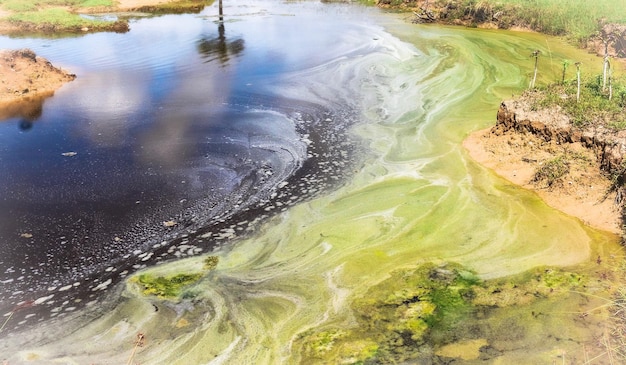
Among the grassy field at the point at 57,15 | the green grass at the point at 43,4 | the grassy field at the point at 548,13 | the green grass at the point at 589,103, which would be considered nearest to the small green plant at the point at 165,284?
the green grass at the point at 589,103

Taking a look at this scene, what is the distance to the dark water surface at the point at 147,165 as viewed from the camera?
16.7 ft

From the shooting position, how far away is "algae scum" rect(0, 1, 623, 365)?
3.89 m

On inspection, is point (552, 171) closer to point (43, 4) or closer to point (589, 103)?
point (589, 103)

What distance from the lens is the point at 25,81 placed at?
429 inches

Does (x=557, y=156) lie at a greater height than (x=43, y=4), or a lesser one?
lesser

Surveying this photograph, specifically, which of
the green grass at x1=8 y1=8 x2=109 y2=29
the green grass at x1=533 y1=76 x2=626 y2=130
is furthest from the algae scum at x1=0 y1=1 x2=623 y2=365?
the green grass at x1=8 y1=8 x2=109 y2=29

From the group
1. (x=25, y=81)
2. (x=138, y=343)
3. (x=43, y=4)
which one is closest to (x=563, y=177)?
(x=138, y=343)

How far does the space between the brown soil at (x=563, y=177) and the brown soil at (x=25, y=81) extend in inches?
338

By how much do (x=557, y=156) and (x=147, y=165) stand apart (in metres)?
5.70

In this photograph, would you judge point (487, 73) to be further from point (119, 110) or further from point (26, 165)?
point (26, 165)

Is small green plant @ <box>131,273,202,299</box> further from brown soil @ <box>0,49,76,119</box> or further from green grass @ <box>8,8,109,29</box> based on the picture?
green grass @ <box>8,8,109,29</box>

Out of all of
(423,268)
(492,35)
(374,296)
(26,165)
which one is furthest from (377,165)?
(492,35)

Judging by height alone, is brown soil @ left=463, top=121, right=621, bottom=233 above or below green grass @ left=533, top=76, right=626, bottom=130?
below

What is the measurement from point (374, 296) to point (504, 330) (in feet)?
3.69
